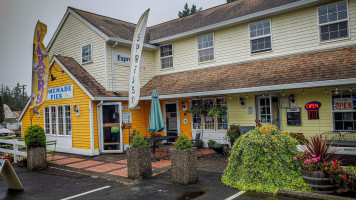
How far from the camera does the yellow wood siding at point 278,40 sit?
9.99 metres

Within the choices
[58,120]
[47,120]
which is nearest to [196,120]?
[58,120]

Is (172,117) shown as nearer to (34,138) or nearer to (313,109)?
(34,138)

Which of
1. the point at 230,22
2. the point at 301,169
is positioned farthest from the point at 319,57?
the point at 301,169

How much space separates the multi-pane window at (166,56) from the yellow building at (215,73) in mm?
56

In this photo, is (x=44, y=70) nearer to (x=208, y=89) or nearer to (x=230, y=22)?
(x=208, y=89)

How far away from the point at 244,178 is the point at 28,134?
25.4 feet

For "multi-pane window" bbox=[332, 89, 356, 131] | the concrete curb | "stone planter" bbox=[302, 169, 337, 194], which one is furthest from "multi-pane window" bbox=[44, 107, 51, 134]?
"multi-pane window" bbox=[332, 89, 356, 131]

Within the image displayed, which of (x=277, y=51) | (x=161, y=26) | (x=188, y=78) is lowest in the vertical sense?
(x=188, y=78)

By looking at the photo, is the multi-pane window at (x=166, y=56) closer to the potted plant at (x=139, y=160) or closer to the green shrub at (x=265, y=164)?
the potted plant at (x=139, y=160)

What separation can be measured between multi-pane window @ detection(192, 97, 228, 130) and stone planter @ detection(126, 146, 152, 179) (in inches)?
195

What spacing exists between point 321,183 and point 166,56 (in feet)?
34.9

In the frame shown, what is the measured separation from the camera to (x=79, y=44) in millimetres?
14016

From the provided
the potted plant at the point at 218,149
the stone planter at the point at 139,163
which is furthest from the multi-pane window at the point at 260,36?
the stone planter at the point at 139,163

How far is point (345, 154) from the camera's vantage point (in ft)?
21.0
